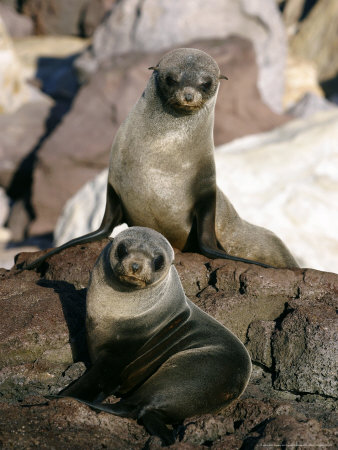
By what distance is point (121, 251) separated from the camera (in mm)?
4699

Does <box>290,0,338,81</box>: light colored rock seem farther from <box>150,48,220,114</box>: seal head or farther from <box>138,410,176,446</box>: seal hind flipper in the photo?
<box>138,410,176,446</box>: seal hind flipper

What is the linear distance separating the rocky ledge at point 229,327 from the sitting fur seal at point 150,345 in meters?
0.17

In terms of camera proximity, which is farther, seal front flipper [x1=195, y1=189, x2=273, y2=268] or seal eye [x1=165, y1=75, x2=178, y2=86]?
seal front flipper [x1=195, y1=189, x2=273, y2=268]

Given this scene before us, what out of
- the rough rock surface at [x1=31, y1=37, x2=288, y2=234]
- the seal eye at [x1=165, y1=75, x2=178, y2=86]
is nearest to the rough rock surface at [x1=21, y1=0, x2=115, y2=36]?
the rough rock surface at [x1=31, y1=37, x2=288, y2=234]

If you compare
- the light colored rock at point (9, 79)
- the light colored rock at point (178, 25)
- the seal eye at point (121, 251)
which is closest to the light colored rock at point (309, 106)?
the light colored rock at point (178, 25)

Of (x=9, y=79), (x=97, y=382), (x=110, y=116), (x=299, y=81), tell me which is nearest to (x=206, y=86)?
(x=97, y=382)

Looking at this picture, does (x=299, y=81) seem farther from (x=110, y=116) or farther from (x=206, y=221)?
(x=206, y=221)

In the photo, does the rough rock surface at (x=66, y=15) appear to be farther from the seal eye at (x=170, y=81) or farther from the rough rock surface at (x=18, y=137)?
the seal eye at (x=170, y=81)

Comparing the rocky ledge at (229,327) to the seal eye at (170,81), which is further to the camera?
the seal eye at (170,81)

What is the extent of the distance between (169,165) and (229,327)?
6.07 feet

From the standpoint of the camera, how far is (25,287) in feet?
19.4

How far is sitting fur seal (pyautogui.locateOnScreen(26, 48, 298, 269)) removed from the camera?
21.2ft

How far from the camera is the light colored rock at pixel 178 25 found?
704 inches

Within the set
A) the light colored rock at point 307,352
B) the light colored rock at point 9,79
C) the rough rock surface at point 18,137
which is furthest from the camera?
the light colored rock at point 9,79
